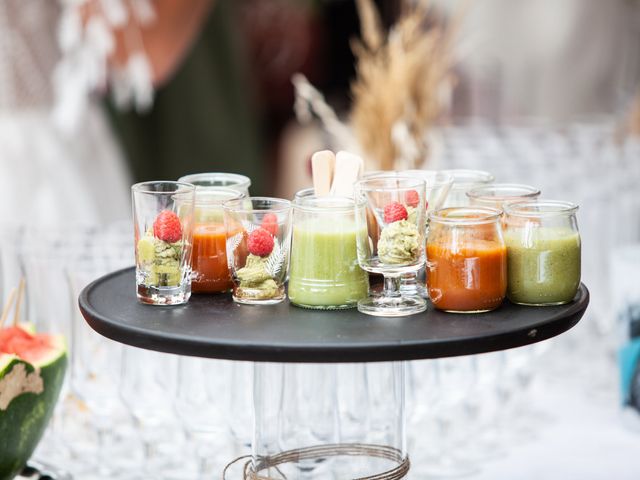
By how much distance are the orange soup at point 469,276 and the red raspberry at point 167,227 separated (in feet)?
1.16

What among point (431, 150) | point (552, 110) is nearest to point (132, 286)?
point (431, 150)

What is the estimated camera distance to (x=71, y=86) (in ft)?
10.1

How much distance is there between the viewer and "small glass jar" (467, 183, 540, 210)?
148 centimetres

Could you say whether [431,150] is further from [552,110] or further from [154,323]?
[552,110]

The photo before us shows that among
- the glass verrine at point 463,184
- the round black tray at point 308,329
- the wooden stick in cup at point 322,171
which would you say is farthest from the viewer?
the glass verrine at point 463,184

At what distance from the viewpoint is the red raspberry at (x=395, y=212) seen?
134 cm

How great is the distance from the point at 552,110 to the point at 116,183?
241 cm

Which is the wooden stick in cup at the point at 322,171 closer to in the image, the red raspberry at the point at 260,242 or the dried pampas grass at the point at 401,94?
the red raspberry at the point at 260,242

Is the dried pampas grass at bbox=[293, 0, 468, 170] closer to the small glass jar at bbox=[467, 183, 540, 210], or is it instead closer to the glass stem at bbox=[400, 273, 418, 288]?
the small glass jar at bbox=[467, 183, 540, 210]

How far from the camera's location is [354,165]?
1.45m

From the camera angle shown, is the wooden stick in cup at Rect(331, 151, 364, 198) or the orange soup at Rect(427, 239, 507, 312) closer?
the orange soup at Rect(427, 239, 507, 312)

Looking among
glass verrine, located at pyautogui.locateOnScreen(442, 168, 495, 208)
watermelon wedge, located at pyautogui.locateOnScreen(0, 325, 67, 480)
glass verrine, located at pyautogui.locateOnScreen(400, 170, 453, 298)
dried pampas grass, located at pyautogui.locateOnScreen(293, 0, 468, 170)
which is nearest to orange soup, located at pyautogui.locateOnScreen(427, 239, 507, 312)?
glass verrine, located at pyautogui.locateOnScreen(400, 170, 453, 298)

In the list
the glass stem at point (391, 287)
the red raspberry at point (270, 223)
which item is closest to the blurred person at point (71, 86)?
the red raspberry at point (270, 223)

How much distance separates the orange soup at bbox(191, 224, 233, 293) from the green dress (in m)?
2.89
